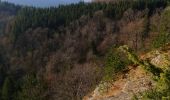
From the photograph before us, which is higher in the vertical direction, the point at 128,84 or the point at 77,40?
the point at 128,84

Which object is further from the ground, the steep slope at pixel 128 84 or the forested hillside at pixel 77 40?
the steep slope at pixel 128 84

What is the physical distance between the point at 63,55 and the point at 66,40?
24.0 m

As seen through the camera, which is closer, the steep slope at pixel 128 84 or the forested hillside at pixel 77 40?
the steep slope at pixel 128 84

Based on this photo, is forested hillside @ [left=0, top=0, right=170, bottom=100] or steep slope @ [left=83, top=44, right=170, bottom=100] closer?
steep slope @ [left=83, top=44, right=170, bottom=100]

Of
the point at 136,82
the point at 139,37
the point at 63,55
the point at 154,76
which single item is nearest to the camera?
the point at 154,76

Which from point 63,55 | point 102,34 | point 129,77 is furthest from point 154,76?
point 102,34

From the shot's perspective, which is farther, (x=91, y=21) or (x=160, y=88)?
(x=91, y=21)

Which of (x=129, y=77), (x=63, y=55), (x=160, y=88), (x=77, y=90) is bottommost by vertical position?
(x=63, y=55)

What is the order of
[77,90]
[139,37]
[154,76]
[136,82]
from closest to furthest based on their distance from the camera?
1. [154,76]
2. [136,82]
3. [77,90]
4. [139,37]

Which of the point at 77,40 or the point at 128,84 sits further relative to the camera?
the point at 77,40

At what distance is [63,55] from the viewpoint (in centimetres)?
15800

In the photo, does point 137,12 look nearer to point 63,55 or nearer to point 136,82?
point 63,55

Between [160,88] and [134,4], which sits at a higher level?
[160,88]

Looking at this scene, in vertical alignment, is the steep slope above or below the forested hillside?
above
